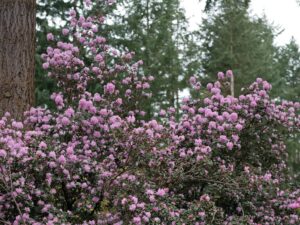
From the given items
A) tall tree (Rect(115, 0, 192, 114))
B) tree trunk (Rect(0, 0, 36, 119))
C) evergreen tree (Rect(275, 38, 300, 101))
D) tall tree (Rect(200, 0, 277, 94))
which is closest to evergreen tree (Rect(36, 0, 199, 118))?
tall tree (Rect(115, 0, 192, 114))

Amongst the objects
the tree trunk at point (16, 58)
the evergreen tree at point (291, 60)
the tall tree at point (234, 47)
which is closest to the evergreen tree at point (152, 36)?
the tall tree at point (234, 47)

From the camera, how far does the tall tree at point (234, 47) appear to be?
785 inches

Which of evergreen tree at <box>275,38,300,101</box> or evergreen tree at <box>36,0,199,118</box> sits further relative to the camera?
evergreen tree at <box>275,38,300,101</box>

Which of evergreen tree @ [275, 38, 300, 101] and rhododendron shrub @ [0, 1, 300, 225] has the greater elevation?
evergreen tree @ [275, 38, 300, 101]

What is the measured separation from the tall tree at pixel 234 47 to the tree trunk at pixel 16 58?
15.0 metres

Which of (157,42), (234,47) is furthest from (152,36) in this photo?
(234,47)

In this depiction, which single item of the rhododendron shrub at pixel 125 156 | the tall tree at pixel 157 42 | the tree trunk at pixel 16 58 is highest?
the tall tree at pixel 157 42

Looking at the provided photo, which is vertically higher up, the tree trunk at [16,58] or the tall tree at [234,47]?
the tall tree at [234,47]

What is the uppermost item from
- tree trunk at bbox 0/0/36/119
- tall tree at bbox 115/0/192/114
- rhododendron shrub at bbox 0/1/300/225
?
tall tree at bbox 115/0/192/114

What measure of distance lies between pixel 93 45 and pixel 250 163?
2090mm

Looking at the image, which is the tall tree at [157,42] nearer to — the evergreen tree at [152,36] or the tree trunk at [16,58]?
the evergreen tree at [152,36]

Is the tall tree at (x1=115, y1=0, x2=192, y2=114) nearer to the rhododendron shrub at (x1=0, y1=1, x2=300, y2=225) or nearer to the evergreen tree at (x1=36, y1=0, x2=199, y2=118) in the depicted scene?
the evergreen tree at (x1=36, y1=0, x2=199, y2=118)

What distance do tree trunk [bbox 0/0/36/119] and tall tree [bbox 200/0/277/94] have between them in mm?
14964

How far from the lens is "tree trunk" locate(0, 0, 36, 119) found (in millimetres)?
4887
